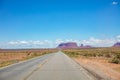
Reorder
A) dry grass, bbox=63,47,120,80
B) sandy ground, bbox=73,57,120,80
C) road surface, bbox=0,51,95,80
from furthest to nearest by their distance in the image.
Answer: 1. dry grass, bbox=63,47,120,80
2. sandy ground, bbox=73,57,120,80
3. road surface, bbox=0,51,95,80

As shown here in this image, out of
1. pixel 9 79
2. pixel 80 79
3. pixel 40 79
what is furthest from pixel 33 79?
pixel 80 79

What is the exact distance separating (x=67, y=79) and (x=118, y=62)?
20708mm

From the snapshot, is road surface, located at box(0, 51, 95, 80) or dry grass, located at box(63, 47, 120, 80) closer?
road surface, located at box(0, 51, 95, 80)

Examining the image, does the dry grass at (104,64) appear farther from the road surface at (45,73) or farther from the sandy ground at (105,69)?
the road surface at (45,73)

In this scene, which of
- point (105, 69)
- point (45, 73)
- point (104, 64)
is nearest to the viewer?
point (45, 73)

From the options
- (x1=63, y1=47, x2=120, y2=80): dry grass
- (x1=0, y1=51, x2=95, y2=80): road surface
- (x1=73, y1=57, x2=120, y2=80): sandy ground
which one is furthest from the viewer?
(x1=63, y1=47, x2=120, y2=80): dry grass

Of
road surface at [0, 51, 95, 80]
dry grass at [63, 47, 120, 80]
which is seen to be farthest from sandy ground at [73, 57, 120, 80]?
road surface at [0, 51, 95, 80]

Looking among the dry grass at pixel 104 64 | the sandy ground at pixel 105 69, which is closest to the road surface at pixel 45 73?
the sandy ground at pixel 105 69

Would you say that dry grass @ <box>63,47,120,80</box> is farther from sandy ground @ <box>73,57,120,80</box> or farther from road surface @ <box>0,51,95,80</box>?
road surface @ <box>0,51,95,80</box>

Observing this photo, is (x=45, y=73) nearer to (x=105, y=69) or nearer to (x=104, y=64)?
(x=105, y=69)

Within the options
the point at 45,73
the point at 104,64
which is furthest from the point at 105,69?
the point at 104,64

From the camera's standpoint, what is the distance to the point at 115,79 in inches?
520

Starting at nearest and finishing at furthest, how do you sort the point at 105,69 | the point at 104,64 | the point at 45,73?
the point at 45,73 < the point at 105,69 < the point at 104,64

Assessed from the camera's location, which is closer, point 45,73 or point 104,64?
point 45,73
